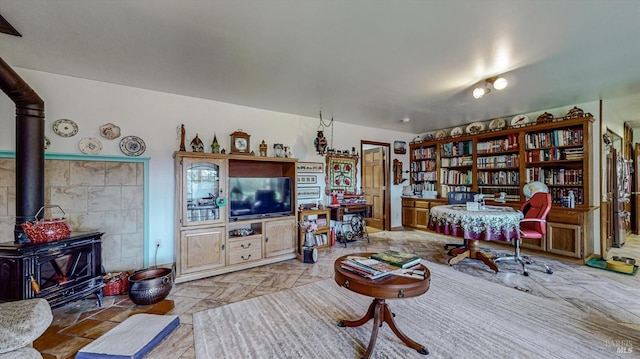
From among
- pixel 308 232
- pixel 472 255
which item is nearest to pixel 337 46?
pixel 308 232

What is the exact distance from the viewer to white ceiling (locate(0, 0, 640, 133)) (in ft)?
5.86

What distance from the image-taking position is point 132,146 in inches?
127

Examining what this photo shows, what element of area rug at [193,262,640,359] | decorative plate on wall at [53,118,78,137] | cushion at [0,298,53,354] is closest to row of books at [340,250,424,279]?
area rug at [193,262,640,359]

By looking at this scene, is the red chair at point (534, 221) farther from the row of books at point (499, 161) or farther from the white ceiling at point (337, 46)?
the white ceiling at point (337, 46)

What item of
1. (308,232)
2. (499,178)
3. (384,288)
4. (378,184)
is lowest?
(308,232)

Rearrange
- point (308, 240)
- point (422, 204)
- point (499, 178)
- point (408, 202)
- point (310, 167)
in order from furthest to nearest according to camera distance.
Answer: point (408, 202), point (422, 204), point (499, 178), point (310, 167), point (308, 240)

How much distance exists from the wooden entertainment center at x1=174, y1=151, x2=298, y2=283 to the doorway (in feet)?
9.12

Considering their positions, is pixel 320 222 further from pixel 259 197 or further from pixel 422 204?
pixel 422 204

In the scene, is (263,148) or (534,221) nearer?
(534,221)

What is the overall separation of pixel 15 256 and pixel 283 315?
2173 millimetres

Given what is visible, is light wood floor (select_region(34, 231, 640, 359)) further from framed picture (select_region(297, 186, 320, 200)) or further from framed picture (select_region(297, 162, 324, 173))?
framed picture (select_region(297, 162, 324, 173))

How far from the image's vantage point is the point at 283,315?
2305 millimetres

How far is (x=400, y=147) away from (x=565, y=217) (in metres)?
3.24

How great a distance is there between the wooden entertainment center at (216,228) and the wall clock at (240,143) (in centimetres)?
20
